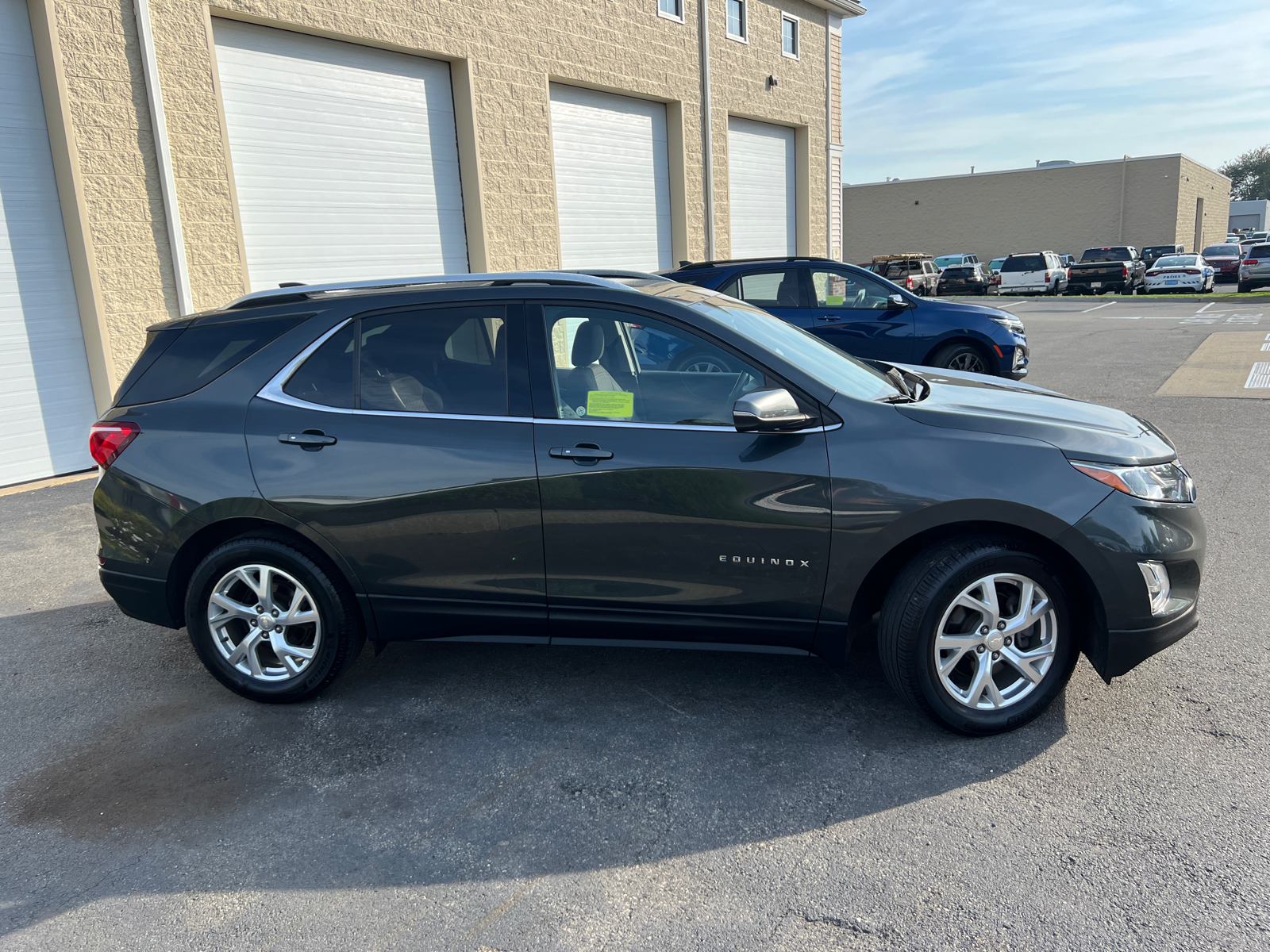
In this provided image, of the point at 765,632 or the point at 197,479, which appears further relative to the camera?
the point at 197,479

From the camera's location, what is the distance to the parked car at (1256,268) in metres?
34.2

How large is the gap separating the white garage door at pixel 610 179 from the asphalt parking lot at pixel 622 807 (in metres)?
11.0

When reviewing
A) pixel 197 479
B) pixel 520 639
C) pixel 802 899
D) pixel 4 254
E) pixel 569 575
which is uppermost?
pixel 4 254

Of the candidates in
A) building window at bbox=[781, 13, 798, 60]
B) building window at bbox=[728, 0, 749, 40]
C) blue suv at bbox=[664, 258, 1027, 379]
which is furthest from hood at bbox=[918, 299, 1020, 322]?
building window at bbox=[781, 13, 798, 60]

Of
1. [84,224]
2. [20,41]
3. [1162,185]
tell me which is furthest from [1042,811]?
[1162,185]

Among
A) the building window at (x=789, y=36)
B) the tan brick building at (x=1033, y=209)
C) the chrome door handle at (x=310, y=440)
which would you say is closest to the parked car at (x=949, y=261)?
the tan brick building at (x=1033, y=209)

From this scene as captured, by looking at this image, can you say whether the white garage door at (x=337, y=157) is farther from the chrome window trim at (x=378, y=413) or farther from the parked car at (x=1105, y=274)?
the parked car at (x=1105, y=274)

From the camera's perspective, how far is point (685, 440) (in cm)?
349

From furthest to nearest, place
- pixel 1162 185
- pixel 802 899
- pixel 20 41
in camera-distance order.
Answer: pixel 1162 185 < pixel 20 41 < pixel 802 899

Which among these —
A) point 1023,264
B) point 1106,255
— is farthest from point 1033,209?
point 1023,264

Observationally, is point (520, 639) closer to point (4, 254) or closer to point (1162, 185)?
point (4, 254)

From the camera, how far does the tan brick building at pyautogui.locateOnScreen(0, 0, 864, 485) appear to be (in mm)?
8594

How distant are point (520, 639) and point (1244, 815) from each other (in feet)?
8.60

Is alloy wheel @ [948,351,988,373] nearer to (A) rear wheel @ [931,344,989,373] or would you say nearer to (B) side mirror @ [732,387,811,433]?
(A) rear wheel @ [931,344,989,373]
